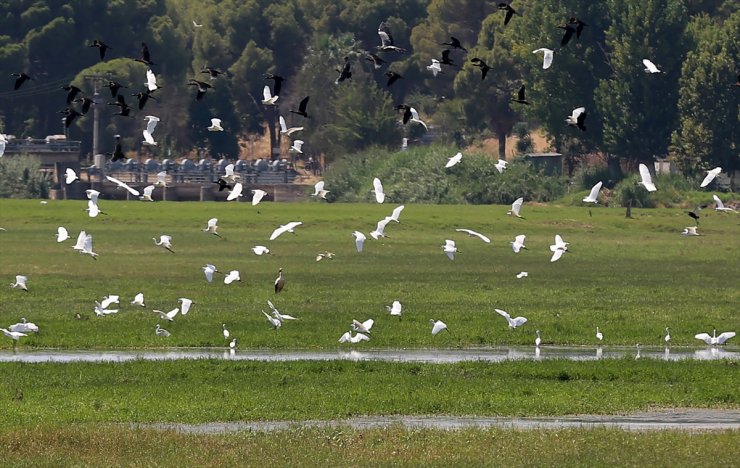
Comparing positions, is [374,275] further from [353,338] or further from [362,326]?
[362,326]

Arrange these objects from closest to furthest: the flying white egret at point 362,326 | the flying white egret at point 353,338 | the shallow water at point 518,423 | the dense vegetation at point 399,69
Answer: the shallow water at point 518,423 → the flying white egret at point 362,326 → the flying white egret at point 353,338 → the dense vegetation at point 399,69

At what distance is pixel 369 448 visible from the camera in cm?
2216

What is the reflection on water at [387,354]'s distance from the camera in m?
33.0

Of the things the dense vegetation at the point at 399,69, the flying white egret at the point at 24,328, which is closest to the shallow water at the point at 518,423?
the flying white egret at the point at 24,328

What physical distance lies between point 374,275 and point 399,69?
84623 mm

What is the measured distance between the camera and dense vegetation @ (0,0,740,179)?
104500 mm

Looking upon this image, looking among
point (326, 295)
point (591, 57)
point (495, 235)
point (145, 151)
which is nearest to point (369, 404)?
point (326, 295)

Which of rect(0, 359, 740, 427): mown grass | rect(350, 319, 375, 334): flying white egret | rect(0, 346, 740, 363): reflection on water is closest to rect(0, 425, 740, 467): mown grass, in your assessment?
rect(0, 359, 740, 427): mown grass

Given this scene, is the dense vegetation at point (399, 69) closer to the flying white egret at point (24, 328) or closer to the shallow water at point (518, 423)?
the flying white egret at point (24, 328)

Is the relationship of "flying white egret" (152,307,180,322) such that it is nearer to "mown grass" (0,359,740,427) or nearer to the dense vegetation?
"mown grass" (0,359,740,427)

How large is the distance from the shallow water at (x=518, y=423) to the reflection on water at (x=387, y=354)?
6379 millimetres

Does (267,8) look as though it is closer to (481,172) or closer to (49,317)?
(481,172)

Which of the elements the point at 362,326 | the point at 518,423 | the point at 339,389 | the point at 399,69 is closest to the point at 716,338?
the point at 362,326

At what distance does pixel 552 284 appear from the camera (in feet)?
166
